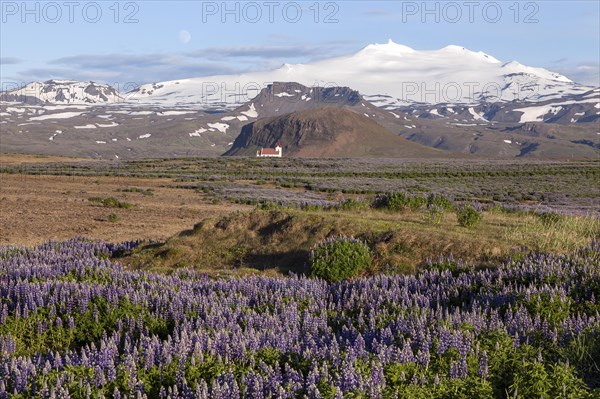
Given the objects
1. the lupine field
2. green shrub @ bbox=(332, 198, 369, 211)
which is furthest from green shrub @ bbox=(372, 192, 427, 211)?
the lupine field

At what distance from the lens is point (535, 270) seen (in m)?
10.1

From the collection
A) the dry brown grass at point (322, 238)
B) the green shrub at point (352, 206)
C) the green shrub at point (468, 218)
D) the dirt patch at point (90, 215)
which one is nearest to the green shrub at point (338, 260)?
the dry brown grass at point (322, 238)

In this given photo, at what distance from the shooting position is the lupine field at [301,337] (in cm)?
523

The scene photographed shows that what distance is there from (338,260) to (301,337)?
20.4 ft

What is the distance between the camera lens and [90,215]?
3231cm

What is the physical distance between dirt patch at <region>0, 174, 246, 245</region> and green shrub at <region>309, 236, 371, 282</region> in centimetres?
1107

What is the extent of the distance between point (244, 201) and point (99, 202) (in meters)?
9.95

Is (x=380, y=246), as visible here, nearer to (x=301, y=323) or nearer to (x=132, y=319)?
(x=301, y=323)

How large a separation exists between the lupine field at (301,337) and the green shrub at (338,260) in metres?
2.49

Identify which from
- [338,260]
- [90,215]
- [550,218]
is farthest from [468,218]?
[90,215]

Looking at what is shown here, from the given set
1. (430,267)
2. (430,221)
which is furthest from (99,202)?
(430,267)

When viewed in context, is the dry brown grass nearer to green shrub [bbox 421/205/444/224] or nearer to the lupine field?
green shrub [bbox 421/205/444/224]

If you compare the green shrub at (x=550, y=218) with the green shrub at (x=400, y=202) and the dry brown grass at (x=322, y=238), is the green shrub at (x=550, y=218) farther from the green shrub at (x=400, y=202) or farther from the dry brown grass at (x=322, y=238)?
the green shrub at (x=400, y=202)

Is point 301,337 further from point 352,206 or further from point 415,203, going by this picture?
point 415,203
